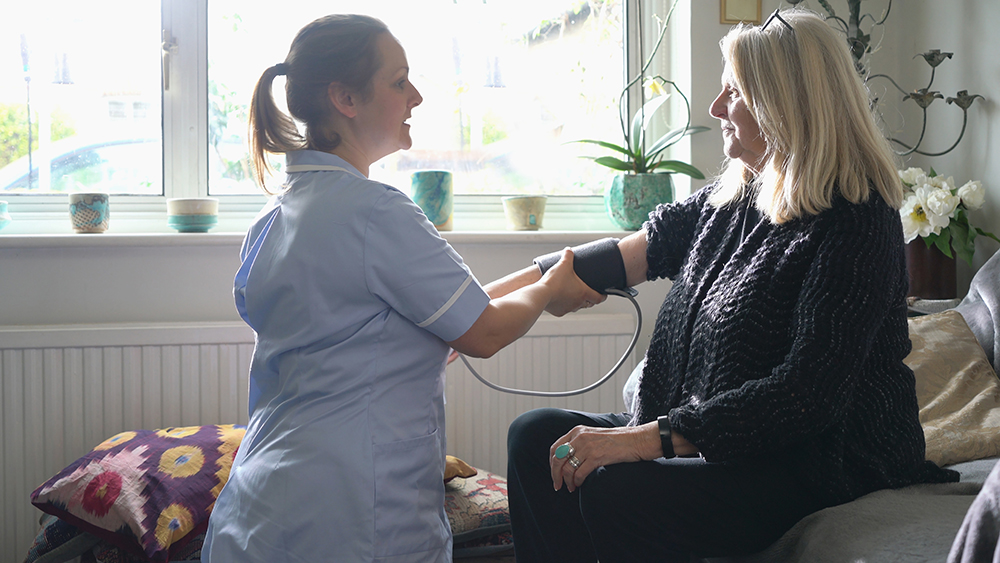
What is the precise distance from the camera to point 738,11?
223cm

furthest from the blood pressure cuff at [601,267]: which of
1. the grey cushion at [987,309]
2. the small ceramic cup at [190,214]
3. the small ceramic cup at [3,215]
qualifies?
the small ceramic cup at [3,215]

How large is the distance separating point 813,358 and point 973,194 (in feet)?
3.86

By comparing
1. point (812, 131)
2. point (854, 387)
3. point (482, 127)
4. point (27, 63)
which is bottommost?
point (854, 387)

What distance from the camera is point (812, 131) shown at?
114cm

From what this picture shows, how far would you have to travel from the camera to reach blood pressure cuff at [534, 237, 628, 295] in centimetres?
148

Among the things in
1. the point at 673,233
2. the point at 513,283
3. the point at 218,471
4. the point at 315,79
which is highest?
the point at 315,79

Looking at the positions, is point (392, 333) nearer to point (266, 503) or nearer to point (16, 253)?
point (266, 503)

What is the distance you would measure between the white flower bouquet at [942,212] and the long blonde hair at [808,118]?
82cm

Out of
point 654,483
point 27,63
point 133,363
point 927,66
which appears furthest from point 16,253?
point 927,66

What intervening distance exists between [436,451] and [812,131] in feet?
2.54

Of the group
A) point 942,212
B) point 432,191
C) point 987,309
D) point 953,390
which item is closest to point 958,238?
point 942,212

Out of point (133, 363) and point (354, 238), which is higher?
point (354, 238)

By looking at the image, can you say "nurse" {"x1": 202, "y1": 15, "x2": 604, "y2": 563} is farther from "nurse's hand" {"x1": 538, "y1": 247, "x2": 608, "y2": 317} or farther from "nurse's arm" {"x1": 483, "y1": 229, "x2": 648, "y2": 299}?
"nurse's arm" {"x1": 483, "y1": 229, "x2": 648, "y2": 299}

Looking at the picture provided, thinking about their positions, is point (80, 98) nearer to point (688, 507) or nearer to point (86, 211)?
point (86, 211)
